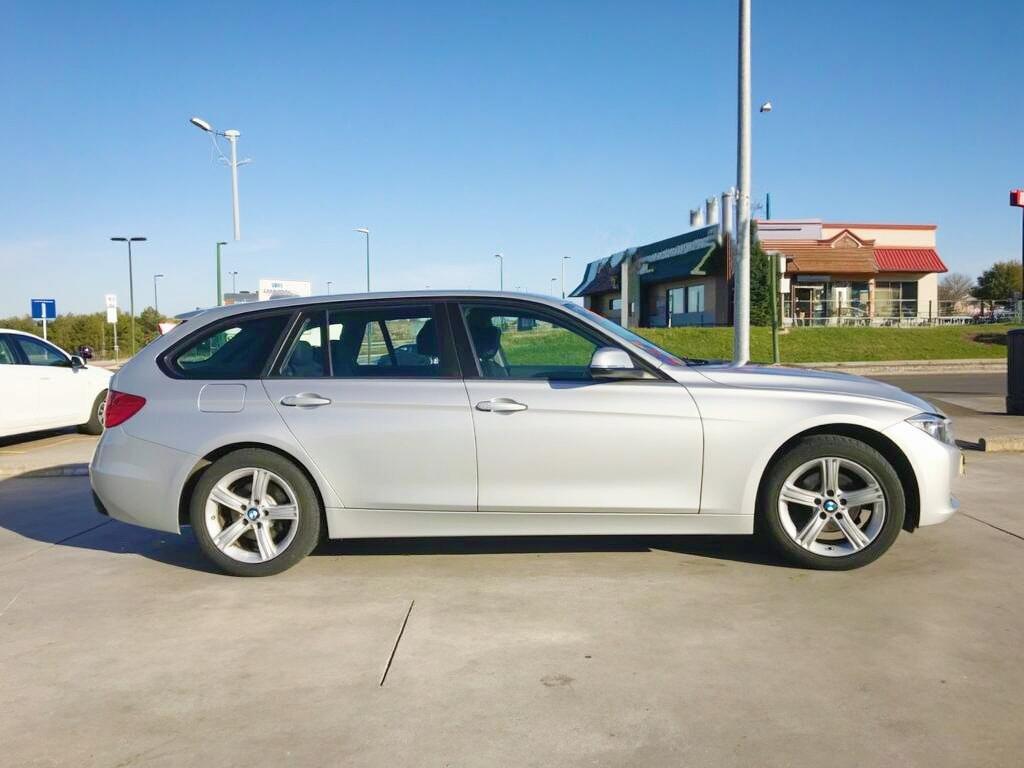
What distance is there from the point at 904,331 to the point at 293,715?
117ft

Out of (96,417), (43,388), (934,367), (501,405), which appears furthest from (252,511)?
(934,367)

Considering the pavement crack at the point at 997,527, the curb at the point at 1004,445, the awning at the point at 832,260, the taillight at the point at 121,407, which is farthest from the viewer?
the awning at the point at 832,260

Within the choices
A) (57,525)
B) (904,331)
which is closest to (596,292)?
(904,331)

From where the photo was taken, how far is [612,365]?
475 centimetres

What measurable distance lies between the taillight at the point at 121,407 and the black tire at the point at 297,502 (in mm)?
585

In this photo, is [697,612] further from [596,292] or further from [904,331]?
[596,292]

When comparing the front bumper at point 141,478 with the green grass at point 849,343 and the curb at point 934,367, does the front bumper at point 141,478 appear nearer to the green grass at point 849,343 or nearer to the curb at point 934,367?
the curb at point 934,367

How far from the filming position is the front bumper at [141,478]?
5.01m

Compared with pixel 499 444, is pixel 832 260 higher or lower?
higher

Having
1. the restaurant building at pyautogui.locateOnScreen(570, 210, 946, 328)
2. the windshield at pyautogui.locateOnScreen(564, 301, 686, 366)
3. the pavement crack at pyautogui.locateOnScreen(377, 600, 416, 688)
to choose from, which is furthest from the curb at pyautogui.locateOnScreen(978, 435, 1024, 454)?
the restaurant building at pyautogui.locateOnScreen(570, 210, 946, 328)

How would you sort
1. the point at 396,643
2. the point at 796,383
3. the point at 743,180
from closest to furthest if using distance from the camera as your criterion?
1. the point at 396,643
2. the point at 796,383
3. the point at 743,180

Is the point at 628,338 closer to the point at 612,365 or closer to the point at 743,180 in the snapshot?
the point at 612,365

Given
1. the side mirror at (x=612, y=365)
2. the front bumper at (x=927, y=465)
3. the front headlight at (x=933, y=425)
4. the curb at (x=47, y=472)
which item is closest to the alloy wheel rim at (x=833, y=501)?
the front bumper at (x=927, y=465)

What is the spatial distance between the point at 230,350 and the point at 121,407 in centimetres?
71
